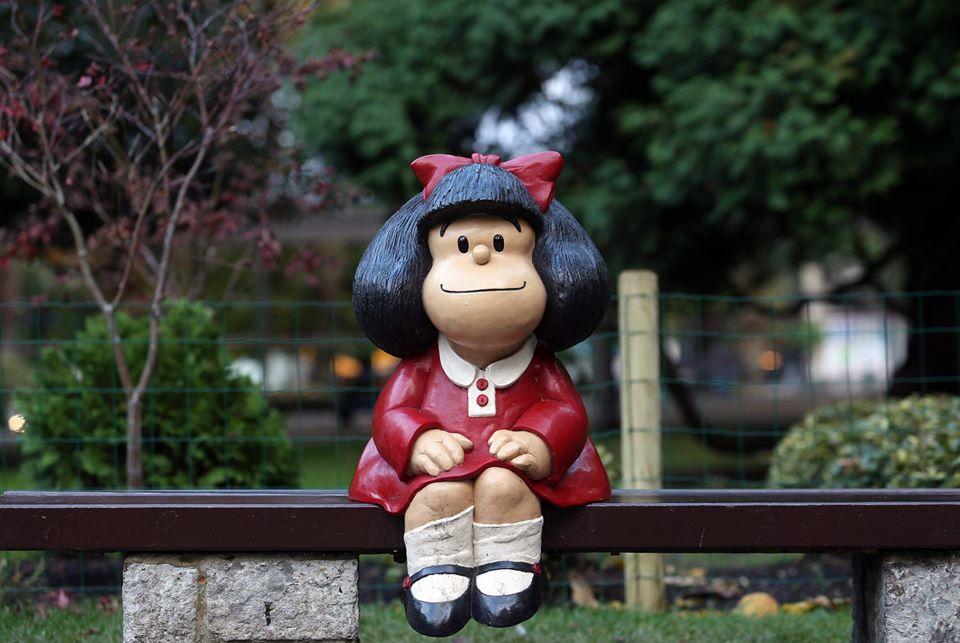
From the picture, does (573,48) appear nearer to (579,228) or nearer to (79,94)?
(79,94)

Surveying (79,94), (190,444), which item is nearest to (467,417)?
(190,444)

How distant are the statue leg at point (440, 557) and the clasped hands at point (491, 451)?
6 cm

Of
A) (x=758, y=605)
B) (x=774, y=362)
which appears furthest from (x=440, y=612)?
(x=774, y=362)

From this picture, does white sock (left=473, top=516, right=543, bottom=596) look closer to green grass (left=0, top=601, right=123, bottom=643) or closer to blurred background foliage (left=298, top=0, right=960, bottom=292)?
green grass (left=0, top=601, right=123, bottom=643)

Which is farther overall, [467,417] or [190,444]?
Result: [190,444]

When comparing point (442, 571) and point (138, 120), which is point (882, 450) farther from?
point (138, 120)

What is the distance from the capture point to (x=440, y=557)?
2543 millimetres

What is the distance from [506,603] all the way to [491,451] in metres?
0.38

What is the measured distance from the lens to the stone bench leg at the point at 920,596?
2.78 meters

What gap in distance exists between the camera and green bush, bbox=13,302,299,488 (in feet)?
14.6

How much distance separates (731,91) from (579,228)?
3808 millimetres

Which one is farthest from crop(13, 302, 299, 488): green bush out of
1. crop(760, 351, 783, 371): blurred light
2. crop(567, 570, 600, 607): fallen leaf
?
crop(760, 351, 783, 371): blurred light

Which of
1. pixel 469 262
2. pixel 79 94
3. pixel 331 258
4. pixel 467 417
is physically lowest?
pixel 467 417

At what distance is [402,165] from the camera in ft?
25.7
